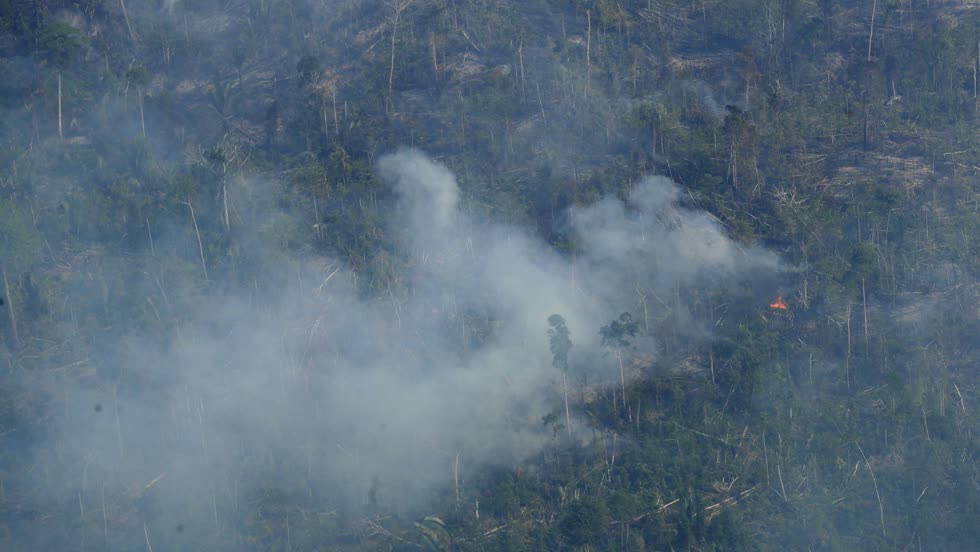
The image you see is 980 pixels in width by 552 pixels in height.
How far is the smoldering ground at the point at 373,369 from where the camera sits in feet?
128

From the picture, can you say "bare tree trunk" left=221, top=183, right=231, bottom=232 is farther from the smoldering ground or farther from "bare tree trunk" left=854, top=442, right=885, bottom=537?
"bare tree trunk" left=854, top=442, right=885, bottom=537

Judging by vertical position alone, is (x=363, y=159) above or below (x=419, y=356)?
above

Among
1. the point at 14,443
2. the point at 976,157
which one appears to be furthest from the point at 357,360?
the point at 976,157

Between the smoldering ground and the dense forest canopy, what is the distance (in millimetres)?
139

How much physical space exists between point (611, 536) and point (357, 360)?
1299cm

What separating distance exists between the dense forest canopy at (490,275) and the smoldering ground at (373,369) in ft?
0.46

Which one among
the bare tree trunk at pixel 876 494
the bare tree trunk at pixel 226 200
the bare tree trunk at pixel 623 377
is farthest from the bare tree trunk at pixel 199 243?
the bare tree trunk at pixel 876 494

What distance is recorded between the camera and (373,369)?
41875 mm

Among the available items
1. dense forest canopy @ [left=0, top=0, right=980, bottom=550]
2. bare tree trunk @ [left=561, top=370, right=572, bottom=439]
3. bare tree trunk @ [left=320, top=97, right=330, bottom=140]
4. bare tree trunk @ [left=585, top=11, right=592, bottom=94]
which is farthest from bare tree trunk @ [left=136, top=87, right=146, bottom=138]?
bare tree trunk @ [left=561, top=370, right=572, bottom=439]

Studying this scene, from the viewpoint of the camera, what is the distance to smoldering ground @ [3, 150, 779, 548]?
38.9 meters

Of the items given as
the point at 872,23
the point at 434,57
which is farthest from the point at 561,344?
the point at 872,23

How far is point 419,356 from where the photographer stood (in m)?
42.1

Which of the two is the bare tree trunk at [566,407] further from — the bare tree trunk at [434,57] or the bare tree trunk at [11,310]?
the bare tree trunk at [11,310]

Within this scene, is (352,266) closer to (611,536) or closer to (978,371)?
(611,536)
